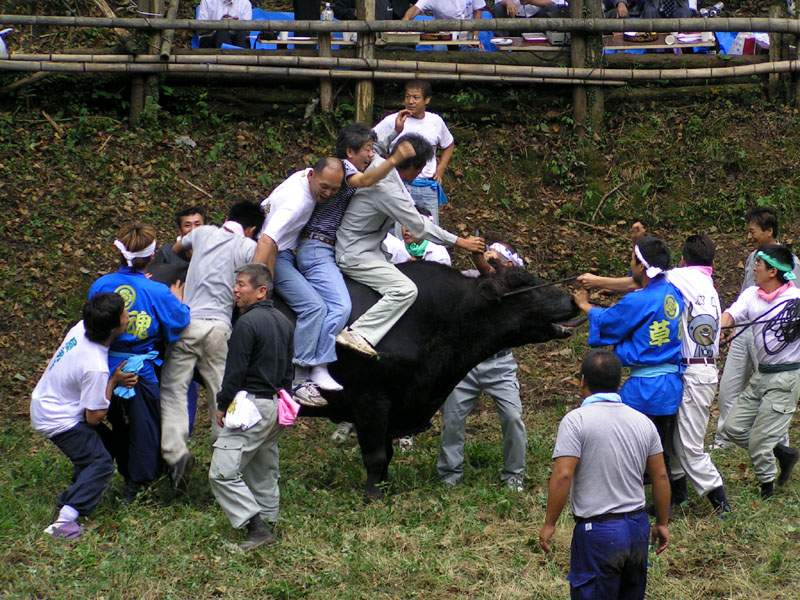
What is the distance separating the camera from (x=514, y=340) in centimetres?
776

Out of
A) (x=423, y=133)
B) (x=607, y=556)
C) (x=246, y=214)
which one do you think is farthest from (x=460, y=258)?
(x=607, y=556)

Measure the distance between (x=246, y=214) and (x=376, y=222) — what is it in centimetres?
113

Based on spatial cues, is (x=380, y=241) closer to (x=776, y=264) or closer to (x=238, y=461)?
(x=238, y=461)

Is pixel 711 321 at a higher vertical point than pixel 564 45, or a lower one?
lower

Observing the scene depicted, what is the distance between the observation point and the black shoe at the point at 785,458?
7.76m

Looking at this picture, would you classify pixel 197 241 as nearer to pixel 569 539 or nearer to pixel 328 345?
pixel 328 345

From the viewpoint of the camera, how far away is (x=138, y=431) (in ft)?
23.8

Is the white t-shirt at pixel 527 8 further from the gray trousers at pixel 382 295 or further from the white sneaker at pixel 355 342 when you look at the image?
the white sneaker at pixel 355 342

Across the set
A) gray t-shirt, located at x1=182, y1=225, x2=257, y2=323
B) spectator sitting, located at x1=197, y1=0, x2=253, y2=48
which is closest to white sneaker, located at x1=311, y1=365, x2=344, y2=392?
gray t-shirt, located at x1=182, y1=225, x2=257, y2=323

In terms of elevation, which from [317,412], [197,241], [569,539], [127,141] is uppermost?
[127,141]

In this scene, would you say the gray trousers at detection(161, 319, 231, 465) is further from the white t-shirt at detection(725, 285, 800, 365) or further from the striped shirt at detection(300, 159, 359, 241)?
the white t-shirt at detection(725, 285, 800, 365)

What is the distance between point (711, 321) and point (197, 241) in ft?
12.9

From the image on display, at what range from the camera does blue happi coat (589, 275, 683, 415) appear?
6.84 metres

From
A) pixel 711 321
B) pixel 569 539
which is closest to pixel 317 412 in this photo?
pixel 569 539
